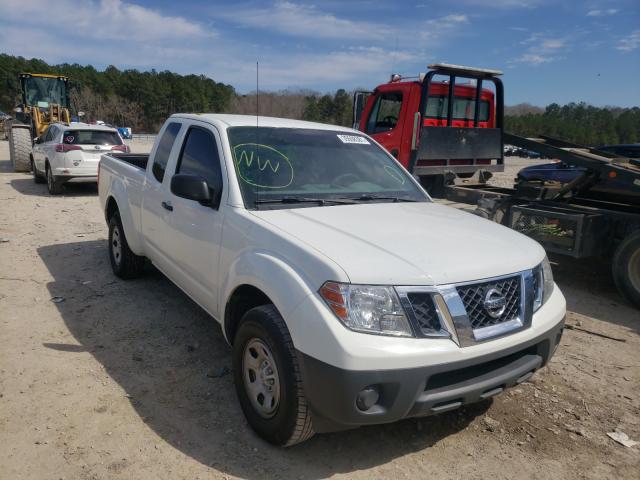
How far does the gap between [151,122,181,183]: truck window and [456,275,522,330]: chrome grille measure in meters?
2.96

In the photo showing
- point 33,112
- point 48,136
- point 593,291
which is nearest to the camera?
point 593,291

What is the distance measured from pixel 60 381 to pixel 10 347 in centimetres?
83

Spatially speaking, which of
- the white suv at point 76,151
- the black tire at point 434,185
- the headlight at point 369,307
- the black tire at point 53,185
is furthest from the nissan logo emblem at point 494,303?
the black tire at point 53,185

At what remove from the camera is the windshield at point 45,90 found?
60.4ft

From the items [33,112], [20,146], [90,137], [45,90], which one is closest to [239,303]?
[90,137]

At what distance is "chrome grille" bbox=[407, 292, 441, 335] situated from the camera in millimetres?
2408

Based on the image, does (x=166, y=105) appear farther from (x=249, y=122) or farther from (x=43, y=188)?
(x=249, y=122)

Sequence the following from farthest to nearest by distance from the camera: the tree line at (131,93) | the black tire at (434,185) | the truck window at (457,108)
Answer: the tree line at (131,93) → the black tire at (434,185) → the truck window at (457,108)

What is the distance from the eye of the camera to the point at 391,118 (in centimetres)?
867

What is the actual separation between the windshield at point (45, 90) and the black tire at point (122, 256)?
1557cm

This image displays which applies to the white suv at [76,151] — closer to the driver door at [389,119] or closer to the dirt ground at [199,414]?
the driver door at [389,119]

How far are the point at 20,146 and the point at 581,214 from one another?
53.3ft

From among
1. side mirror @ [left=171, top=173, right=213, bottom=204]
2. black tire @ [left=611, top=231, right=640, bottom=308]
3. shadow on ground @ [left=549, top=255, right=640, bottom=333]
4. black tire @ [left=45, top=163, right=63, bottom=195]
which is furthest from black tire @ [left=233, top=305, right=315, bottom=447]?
black tire @ [left=45, top=163, right=63, bottom=195]

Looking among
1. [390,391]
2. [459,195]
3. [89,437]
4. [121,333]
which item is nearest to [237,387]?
[89,437]
